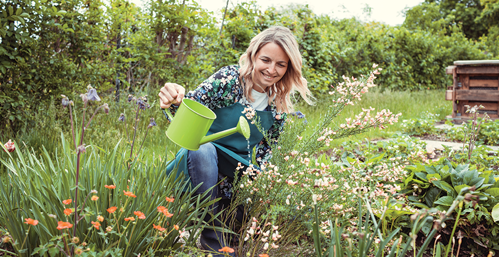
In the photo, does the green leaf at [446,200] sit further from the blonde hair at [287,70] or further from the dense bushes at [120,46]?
the dense bushes at [120,46]

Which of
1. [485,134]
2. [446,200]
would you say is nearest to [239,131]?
[446,200]

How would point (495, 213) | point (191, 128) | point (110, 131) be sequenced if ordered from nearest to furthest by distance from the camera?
point (191, 128), point (495, 213), point (110, 131)

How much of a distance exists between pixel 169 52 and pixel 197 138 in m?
3.65

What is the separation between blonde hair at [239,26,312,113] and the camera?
197 cm

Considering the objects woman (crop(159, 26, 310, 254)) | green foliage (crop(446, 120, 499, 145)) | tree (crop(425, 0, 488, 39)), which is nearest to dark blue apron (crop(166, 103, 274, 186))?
woman (crop(159, 26, 310, 254))

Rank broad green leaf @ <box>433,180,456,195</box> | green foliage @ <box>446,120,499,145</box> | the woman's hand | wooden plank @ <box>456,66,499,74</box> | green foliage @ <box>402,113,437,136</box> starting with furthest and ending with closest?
wooden plank @ <box>456,66,499,74</box>
green foliage @ <box>402,113,437,136</box>
green foliage @ <box>446,120,499,145</box>
broad green leaf @ <box>433,180,456,195</box>
the woman's hand

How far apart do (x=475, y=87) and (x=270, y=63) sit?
6.03 meters

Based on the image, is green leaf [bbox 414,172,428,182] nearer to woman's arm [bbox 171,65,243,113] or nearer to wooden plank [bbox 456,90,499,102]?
woman's arm [bbox 171,65,243,113]

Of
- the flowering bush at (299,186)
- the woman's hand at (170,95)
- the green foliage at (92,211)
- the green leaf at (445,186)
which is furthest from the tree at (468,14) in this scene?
the green foliage at (92,211)

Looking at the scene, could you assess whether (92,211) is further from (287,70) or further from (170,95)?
(287,70)

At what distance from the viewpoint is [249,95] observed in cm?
214

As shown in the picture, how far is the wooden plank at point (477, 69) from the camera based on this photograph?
612cm

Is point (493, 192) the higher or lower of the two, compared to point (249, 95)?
lower

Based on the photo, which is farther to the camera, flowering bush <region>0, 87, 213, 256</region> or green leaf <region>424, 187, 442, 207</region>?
green leaf <region>424, 187, 442, 207</region>
